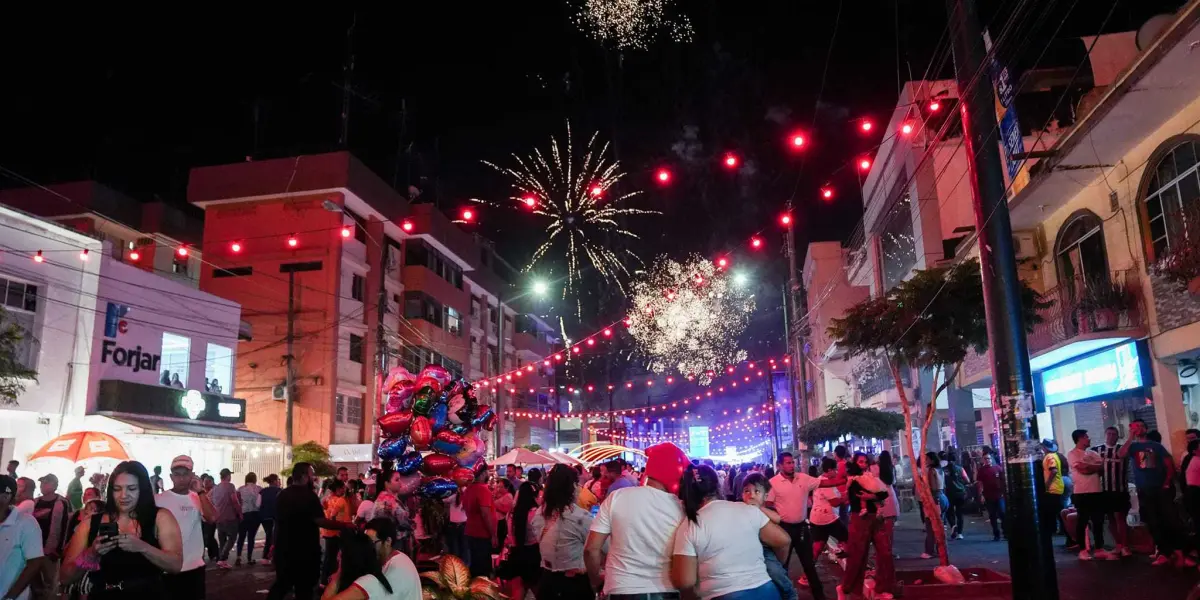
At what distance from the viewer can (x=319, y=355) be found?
107 ft

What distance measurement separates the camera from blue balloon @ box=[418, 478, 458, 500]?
10.2 meters

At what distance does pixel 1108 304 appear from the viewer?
14.7m

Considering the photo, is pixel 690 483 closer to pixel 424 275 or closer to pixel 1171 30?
pixel 1171 30

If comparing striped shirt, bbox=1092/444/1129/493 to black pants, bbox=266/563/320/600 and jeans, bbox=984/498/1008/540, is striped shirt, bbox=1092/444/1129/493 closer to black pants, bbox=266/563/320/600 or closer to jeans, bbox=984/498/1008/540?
jeans, bbox=984/498/1008/540

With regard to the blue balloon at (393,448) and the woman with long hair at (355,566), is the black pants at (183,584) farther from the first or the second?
the blue balloon at (393,448)

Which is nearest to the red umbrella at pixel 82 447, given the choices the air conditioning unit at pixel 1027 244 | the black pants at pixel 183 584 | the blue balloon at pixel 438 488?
the blue balloon at pixel 438 488

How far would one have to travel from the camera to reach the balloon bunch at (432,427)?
35.2ft

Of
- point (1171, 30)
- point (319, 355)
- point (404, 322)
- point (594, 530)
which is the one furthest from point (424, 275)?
point (594, 530)

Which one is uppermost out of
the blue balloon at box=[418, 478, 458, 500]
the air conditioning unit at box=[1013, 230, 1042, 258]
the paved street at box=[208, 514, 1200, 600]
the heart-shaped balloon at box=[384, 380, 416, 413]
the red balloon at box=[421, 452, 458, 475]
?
the air conditioning unit at box=[1013, 230, 1042, 258]

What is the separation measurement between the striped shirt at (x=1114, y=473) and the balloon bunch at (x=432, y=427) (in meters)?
8.43

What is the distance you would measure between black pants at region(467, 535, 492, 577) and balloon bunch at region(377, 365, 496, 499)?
66 cm

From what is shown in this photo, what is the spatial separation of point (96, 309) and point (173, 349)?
3.90 metres

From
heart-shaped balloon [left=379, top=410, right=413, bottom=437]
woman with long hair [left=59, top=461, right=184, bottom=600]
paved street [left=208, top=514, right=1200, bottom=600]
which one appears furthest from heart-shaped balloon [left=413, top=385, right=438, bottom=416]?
woman with long hair [left=59, top=461, right=184, bottom=600]

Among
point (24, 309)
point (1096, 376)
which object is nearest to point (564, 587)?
point (1096, 376)
